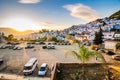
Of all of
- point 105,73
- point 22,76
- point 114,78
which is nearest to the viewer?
point 114,78

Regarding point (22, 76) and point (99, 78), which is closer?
point (99, 78)

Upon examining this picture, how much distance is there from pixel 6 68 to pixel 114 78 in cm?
1930

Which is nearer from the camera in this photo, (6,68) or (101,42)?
(6,68)

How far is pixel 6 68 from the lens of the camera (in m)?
25.1

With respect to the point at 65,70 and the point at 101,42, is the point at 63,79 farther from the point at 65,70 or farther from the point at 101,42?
the point at 101,42

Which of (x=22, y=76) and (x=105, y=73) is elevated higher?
(x=105, y=73)

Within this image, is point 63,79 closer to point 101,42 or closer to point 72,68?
point 72,68

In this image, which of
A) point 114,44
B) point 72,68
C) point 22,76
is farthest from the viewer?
point 114,44

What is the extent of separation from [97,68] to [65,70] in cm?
231

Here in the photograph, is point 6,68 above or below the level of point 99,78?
below

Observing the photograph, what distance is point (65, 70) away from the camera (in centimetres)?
1113

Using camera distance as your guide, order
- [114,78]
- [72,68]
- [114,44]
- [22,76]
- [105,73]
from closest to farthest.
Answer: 1. [114,78]
2. [105,73]
3. [72,68]
4. [22,76]
5. [114,44]

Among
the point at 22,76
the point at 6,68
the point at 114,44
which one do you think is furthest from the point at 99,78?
the point at 114,44

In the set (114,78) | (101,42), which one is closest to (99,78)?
(114,78)
